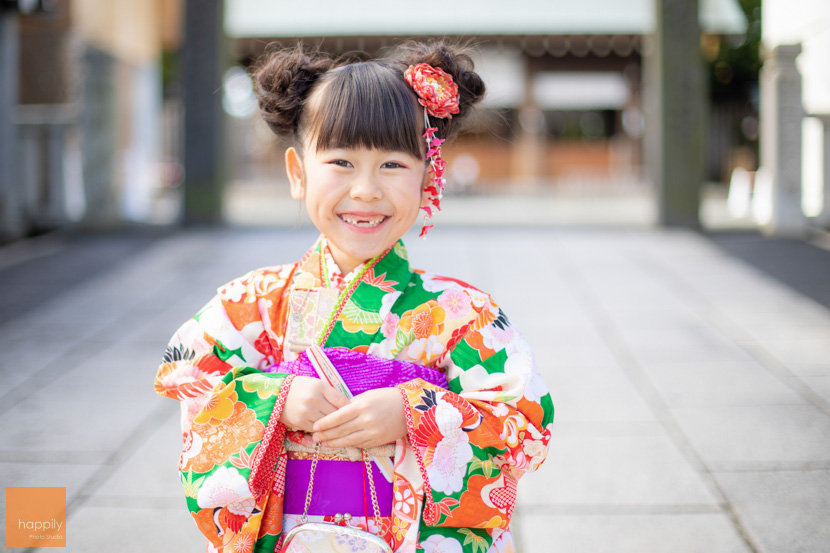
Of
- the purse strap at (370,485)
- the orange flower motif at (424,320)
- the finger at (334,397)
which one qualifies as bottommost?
the purse strap at (370,485)

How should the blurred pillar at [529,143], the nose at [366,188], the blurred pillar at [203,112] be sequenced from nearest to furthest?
the nose at [366,188], the blurred pillar at [203,112], the blurred pillar at [529,143]

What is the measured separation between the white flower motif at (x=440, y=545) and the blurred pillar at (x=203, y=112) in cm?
759

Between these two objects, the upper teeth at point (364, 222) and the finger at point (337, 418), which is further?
the upper teeth at point (364, 222)

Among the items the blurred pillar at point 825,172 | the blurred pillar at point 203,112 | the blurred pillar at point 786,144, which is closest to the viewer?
the blurred pillar at point 786,144

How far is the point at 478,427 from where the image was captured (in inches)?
54.8

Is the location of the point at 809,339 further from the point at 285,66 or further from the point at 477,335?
the point at 285,66

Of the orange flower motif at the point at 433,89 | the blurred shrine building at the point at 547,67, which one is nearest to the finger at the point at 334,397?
the orange flower motif at the point at 433,89

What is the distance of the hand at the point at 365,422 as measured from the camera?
134 cm

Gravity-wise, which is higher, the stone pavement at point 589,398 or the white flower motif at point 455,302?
the white flower motif at point 455,302

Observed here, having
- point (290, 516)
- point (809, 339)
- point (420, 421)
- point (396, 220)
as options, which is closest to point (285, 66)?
point (396, 220)

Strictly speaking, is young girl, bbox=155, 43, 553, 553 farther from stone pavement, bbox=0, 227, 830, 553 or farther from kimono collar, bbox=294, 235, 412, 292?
stone pavement, bbox=0, 227, 830, 553

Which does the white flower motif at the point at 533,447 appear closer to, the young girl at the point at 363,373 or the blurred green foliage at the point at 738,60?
the young girl at the point at 363,373

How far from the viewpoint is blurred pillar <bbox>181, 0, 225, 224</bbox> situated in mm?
8273

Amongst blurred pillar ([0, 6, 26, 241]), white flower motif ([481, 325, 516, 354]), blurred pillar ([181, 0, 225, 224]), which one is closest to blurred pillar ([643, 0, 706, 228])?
blurred pillar ([181, 0, 225, 224])
